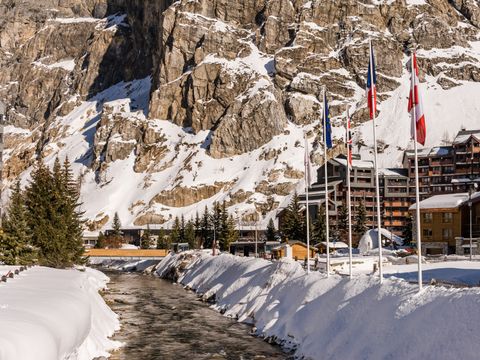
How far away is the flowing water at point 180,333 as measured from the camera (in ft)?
103

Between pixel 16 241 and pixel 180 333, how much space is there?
24244 millimetres

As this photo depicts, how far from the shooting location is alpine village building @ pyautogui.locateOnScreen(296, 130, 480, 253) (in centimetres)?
14762

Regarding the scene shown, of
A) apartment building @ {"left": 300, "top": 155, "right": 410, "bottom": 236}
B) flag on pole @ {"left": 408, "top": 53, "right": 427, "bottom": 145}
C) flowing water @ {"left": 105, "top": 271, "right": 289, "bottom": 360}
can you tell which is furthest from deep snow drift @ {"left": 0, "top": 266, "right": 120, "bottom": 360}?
apartment building @ {"left": 300, "top": 155, "right": 410, "bottom": 236}

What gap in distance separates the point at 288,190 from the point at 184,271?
4456 inches

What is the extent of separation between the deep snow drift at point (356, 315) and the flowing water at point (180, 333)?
159 cm

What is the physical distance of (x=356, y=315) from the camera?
27828 millimetres

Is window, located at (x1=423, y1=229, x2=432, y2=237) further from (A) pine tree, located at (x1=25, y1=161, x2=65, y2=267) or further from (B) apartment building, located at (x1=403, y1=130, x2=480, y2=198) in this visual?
(B) apartment building, located at (x1=403, y1=130, x2=480, y2=198)

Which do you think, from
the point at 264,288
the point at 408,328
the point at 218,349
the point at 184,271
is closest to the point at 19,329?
the point at 408,328

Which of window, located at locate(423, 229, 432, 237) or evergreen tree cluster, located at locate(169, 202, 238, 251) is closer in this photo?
window, located at locate(423, 229, 432, 237)

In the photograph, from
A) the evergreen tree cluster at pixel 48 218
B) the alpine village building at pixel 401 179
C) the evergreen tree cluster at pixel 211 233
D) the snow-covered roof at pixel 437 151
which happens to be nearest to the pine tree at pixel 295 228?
the evergreen tree cluster at pixel 211 233

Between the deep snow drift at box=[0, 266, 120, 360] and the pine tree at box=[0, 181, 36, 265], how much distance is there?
647 inches

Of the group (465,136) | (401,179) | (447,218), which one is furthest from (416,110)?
(465,136)

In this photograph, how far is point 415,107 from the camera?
24578mm

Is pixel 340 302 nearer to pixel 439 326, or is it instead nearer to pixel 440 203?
pixel 439 326
